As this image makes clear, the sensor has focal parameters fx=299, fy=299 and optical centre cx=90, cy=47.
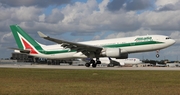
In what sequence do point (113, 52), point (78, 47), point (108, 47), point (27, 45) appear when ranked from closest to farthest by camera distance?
point (113, 52) → point (78, 47) → point (108, 47) → point (27, 45)

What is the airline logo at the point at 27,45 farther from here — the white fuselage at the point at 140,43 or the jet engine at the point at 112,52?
the jet engine at the point at 112,52

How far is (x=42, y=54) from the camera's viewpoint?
53875 millimetres

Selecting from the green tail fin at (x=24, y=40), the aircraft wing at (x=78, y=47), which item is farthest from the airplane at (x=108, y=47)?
the green tail fin at (x=24, y=40)

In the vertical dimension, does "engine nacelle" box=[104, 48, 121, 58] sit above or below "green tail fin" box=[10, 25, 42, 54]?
below

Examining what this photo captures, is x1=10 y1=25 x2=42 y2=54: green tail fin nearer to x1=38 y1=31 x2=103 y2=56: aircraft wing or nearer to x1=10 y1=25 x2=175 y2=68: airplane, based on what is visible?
x1=10 y1=25 x2=175 y2=68: airplane

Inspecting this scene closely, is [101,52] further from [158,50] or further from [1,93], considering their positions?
[1,93]

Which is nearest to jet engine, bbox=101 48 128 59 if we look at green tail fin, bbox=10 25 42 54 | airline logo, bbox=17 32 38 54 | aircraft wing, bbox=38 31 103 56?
aircraft wing, bbox=38 31 103 56

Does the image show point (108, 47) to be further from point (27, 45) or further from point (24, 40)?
point (24, 40)

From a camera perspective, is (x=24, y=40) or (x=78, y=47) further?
(x=24, y=40)

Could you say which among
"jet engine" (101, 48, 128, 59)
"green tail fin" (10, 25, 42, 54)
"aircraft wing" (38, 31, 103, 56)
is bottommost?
"jet engine" (101, 48, 128, 59)

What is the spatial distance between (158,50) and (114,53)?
7.23 metres

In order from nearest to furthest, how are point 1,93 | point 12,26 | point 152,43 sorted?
1. point 1,93
2. point 152,43
3. point 12,26

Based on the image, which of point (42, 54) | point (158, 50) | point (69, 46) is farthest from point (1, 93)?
point (42, 54)

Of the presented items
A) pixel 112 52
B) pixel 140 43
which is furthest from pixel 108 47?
pixel 140 43
